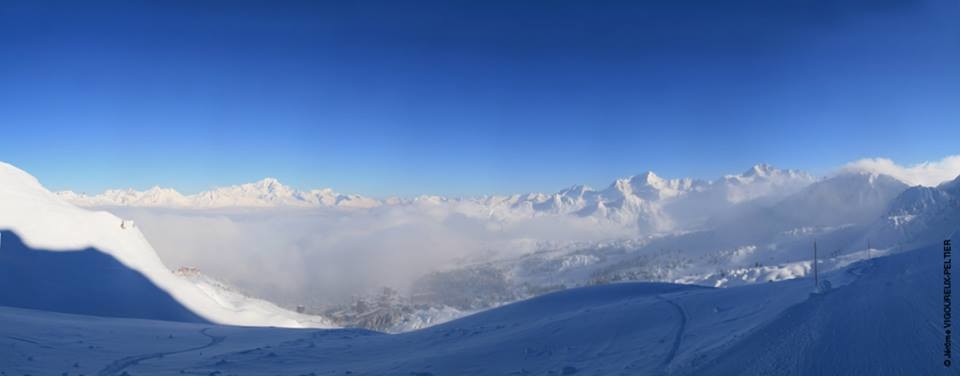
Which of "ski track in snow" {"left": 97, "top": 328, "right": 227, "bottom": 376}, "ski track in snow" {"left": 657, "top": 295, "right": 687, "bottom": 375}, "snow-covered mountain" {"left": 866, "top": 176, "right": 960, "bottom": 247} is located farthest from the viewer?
"snow-covered mountain" {"left": 866, "top": 176, "right": 960, "bottom": 247}

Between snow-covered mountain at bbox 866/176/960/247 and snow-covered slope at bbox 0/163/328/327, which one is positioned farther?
snow-covered mountain at bbox 866/176/960/247

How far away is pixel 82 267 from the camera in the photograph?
3450 cm

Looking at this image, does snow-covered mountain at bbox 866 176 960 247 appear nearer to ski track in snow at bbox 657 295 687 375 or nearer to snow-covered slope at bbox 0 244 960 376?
snow-covered slope at bbox 0 244 960 376

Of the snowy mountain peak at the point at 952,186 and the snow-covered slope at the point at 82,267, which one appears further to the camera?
the snowy mountain peak at the point at 952,186

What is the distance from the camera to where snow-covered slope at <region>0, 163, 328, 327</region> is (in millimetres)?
31250

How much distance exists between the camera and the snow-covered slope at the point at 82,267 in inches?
1230

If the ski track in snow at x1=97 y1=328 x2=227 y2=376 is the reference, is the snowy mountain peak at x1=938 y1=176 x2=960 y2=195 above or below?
above

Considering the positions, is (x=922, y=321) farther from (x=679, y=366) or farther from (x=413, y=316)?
(x=413, y=316)

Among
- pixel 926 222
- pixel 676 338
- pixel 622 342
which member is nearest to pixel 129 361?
pixel 622 342

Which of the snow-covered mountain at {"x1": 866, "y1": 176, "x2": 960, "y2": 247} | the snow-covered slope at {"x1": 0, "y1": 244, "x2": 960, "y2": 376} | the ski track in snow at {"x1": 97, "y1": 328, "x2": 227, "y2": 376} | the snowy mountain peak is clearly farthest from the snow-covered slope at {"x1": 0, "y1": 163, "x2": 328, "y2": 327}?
the snowy mountain peak

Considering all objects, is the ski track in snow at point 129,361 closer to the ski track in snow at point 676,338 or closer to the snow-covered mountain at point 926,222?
the ski track in snow at point 676,338

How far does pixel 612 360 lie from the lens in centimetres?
904

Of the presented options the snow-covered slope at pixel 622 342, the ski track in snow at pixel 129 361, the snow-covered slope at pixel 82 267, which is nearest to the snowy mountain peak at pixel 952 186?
the snow-covered slope at pixel 622 342

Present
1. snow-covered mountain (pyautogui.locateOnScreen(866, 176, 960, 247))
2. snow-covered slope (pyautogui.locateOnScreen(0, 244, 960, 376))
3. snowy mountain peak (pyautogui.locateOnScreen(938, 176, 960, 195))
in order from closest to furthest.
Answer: snow-covered slope (pyautogui.locateOnScreen(0, 244, 960, 376)) < snow-covered mountain (pyautogui.locateOnScreen(866, 176, 960, 247)) < snowy mountain peak (pyautogui.locateOnScreen(938, 176, 960, 195))
